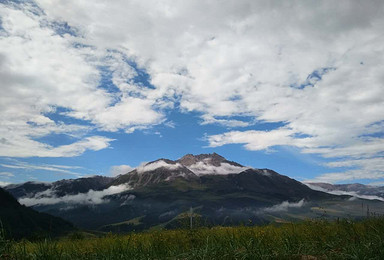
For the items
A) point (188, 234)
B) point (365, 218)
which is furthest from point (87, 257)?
point (365, 218)

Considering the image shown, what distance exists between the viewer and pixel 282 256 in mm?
6977

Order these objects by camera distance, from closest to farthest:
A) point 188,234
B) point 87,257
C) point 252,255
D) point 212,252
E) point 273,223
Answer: point 252,255, point 212,252, point 87,257, point 188,234, point 273,223

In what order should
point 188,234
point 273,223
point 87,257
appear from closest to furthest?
point 87,257
point 188,234
point 273,223

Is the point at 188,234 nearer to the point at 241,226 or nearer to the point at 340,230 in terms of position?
the point at 241,226

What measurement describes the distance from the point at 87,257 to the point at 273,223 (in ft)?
35.4

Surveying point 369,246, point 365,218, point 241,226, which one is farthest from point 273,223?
point 369,246

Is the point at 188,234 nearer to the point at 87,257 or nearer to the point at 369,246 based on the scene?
the point at 87,257

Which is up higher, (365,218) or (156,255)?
(365,218)

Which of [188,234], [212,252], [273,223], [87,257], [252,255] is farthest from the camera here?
[273,223]

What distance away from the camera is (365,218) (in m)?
14.3

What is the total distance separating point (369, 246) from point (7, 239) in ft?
29.2

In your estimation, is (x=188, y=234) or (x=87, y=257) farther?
(x=188, y=234)

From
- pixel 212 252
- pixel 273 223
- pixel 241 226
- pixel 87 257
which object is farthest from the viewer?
pixel 273 223

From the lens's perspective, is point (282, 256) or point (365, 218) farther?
point (365, 218)
